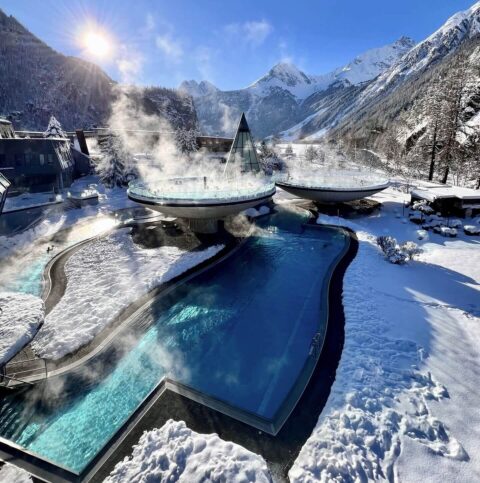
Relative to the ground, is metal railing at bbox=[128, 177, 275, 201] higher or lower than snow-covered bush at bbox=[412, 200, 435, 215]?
higher

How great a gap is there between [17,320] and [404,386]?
11.5 m

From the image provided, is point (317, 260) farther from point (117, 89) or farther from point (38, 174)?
point (117, 89)

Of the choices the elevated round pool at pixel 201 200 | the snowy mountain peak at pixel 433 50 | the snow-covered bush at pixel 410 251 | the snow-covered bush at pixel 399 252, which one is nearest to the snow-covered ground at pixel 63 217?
the elevated round pool at pixel 201 200

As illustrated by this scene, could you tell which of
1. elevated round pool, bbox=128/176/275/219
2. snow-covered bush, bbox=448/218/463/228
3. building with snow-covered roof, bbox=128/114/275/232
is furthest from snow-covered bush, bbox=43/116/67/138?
snow-covered bush, bbox=448/218/463/228

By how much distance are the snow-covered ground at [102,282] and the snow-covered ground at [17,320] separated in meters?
0.31

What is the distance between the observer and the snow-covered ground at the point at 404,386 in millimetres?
5383

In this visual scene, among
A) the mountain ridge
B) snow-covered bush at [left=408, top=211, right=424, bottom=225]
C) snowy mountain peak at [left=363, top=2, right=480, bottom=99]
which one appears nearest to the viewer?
snow-covered bush at [left=408, top=211, right=424, bottom=225]

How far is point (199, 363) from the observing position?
811cm

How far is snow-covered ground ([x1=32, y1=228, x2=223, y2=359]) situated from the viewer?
29.5 feet

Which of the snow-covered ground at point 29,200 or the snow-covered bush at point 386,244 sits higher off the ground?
the snow-covered ground at point 29,200

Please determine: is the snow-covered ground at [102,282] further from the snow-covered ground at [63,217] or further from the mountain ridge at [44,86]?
the mountain ridge at [44,86]

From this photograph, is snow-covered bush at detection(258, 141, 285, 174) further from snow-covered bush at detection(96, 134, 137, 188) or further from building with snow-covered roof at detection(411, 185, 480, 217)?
building with snow-covered roof at detection(411, 185, 480, 217)

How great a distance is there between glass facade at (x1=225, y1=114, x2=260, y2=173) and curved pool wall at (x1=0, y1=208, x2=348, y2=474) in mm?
11787

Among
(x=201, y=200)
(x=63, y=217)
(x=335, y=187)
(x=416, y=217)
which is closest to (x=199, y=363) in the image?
(x=201, y=200)
